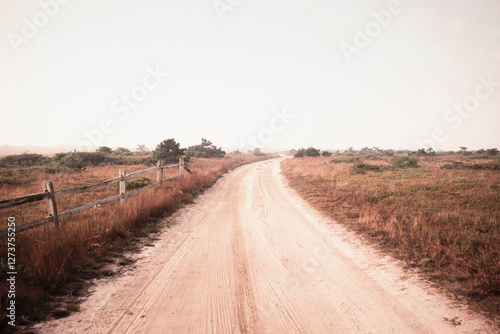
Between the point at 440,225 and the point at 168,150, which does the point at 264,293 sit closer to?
the point at 440,225

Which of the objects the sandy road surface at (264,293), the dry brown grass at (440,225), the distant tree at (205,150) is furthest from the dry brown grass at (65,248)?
the distant tree at (205,150)

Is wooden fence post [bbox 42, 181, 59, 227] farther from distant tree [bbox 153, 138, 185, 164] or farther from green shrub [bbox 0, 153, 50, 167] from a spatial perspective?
green shrub [bbox 0, 153, 50, 167]

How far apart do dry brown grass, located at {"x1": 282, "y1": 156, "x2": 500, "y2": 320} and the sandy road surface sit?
0.57 m

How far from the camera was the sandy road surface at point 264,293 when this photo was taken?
282 centimetres

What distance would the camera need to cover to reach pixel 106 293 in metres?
3.42

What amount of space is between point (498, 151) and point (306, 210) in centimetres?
5386

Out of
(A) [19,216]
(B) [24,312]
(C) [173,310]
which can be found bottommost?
(C) [173,310]

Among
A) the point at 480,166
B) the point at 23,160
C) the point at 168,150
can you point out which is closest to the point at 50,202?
the point at 168,150

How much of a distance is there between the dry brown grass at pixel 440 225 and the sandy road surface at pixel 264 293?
1.87ft

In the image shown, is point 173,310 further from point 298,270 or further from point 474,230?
point 474,230

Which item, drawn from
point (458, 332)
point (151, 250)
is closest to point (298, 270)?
point (458, 332)

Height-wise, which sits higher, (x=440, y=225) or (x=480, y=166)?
(x=480, y=166)

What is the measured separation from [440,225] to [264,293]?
535 centimetres

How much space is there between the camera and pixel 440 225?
572 cm
